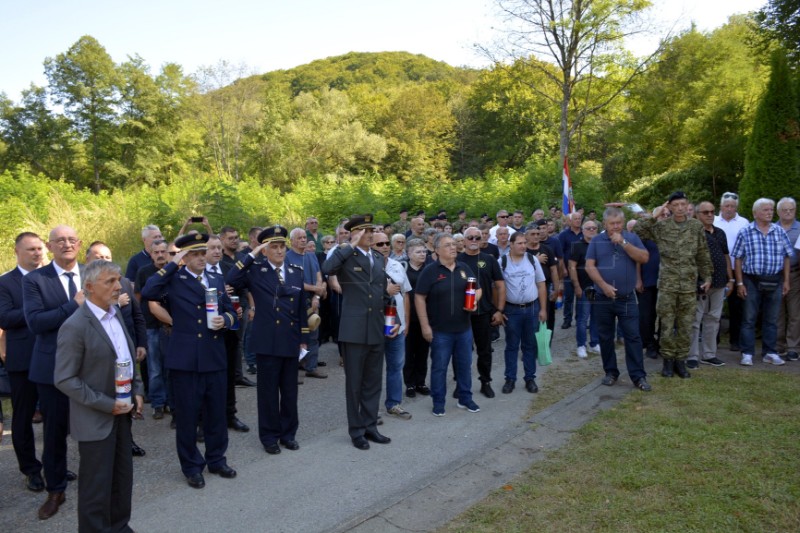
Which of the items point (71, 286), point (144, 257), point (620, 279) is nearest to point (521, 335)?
point (620, 279)

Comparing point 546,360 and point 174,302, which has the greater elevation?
point 174,302

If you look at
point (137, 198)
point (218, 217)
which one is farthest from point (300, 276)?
point (137, 198)

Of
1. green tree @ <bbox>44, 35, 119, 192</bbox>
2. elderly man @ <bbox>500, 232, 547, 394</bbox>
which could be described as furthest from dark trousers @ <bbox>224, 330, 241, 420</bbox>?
green tree @ <bbox>44, 35, 119, 192</bbox>

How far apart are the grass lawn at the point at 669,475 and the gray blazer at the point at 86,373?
2.53 metres

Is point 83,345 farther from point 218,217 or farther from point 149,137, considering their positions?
point 149,137

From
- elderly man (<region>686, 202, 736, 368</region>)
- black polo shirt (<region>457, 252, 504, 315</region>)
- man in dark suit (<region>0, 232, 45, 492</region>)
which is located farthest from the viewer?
elderly man (<region>686, 202, 736, 368</region>)

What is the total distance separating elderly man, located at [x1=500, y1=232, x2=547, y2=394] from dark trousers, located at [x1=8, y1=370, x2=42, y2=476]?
207 inches

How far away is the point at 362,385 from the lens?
626cm

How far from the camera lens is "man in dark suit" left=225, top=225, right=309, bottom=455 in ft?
19.6

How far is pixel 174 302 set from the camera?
17.7 ft

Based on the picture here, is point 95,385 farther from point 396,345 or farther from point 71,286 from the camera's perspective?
point 396,345

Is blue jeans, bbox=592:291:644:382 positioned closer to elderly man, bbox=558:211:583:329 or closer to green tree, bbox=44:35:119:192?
elderly man, bbox=558:211:583:329

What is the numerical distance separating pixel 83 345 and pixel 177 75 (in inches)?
1642

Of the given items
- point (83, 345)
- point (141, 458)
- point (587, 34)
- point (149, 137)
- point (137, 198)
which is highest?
point (587, 34)
